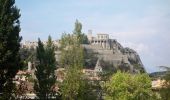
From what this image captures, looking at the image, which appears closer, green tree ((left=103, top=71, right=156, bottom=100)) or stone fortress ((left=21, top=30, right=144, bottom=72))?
green tree ((left=103, top=71, right=156, bottom=100))

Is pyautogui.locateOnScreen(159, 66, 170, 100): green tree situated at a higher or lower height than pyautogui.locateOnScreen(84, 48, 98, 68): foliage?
lower

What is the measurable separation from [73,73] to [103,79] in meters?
15.3

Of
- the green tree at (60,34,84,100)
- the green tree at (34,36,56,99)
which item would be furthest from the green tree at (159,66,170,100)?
the green tree at (34,36,56,99)

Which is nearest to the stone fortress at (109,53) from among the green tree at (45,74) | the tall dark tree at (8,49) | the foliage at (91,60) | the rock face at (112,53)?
the rock face at (112,53)

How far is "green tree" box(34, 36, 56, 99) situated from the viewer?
180 ft

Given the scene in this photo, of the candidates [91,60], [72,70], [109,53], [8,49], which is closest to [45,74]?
[72,70]

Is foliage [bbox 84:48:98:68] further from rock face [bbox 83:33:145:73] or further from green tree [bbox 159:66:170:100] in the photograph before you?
green tree [bbox 159:66:170:100]

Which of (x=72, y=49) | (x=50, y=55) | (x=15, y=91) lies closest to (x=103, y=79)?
(x=50, y=55)

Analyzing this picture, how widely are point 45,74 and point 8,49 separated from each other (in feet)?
68.8

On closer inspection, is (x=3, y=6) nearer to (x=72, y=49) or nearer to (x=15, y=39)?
(x=15, y=39)

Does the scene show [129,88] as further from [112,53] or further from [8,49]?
[112,53]

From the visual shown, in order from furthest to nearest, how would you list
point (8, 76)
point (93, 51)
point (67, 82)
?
point (93, 51) → point (67, 82) → point (8, 76)

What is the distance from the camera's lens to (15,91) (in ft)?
119

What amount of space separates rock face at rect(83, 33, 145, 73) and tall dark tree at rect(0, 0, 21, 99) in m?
76.7
